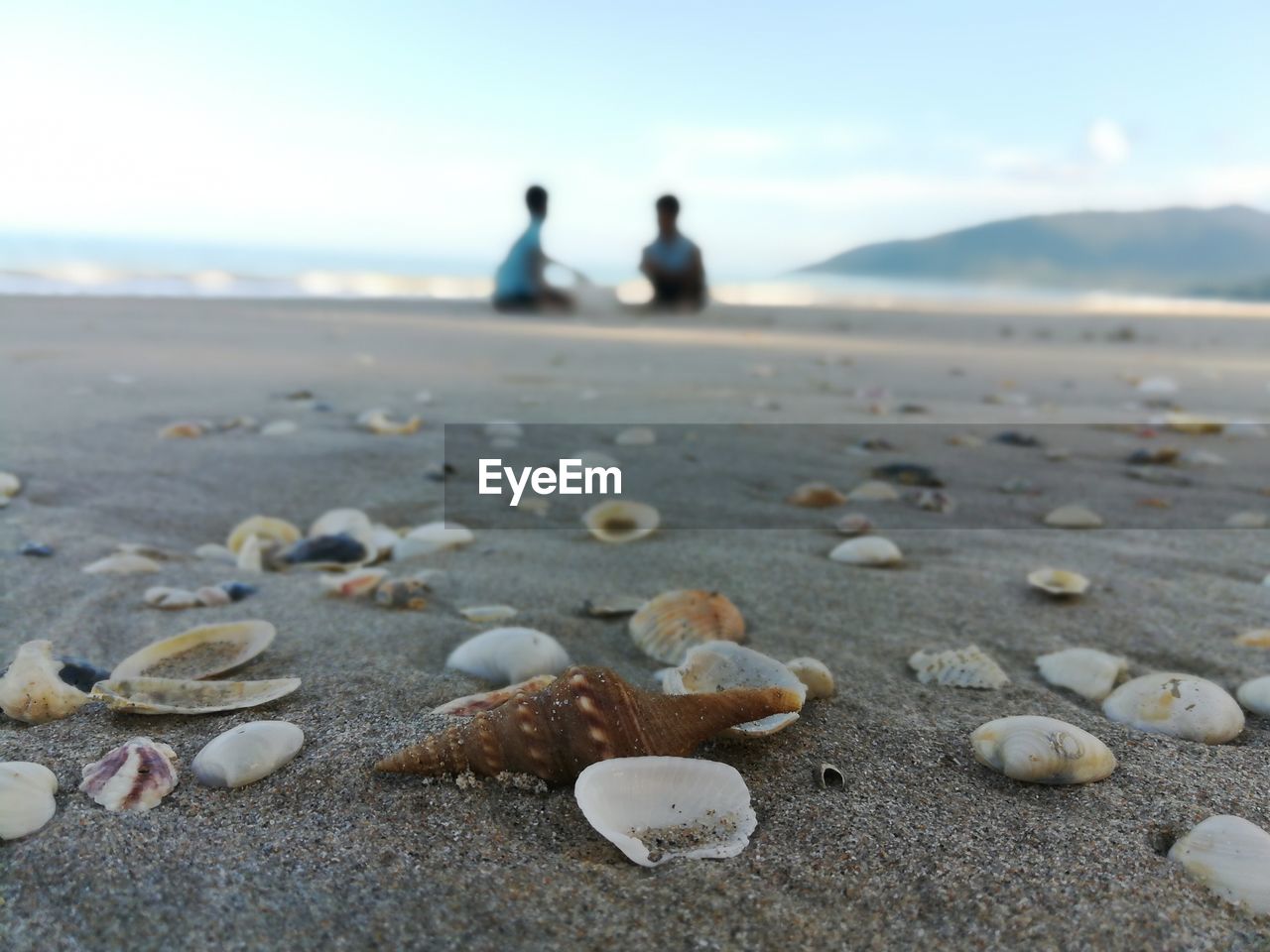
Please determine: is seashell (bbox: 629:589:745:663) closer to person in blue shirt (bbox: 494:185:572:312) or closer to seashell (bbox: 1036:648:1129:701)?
seashell (bbox: 1036:648:1129:701)

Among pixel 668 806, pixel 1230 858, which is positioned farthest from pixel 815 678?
pixel 1230 858

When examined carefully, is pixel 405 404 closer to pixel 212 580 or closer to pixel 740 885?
pixel 212 580

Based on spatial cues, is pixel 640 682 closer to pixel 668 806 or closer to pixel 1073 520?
pixel 668 806

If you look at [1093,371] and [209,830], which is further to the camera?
[1093,371]

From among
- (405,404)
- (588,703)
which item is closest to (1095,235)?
(405,404)

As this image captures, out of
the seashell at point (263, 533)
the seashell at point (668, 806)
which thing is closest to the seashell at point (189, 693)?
the seashell at point (668, 806)

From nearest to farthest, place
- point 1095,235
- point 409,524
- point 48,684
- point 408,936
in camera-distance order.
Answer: point 408,936 → point 48,684 → point 409,524 → point 1095,235

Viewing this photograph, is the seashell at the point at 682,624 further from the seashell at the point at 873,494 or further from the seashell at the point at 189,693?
the seashell at the point at 873,494
